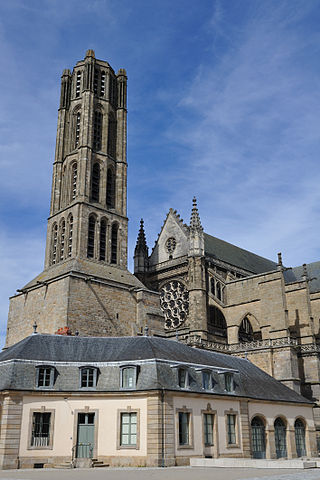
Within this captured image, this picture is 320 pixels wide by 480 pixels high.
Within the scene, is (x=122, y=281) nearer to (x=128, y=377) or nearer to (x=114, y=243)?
(x=114, y=243)

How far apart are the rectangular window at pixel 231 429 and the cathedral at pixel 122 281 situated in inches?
356

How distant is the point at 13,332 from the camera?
33219mm

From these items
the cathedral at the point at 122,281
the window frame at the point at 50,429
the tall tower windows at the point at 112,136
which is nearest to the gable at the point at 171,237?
the cathedral at the point at 122,281

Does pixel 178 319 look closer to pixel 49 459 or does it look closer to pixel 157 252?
pixel 157 252

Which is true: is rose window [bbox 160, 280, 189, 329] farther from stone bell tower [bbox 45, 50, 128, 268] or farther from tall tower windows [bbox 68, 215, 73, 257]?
tall tower windows [bbox 68, 215, 73, 257]

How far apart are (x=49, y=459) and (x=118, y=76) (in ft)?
107

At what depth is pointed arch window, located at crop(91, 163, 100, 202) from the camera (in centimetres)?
3712

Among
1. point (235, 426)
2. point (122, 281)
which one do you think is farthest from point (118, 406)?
point (122, 281)

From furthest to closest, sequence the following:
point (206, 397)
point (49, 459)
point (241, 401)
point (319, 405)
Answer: point (319, 405), point (241, 401), point (206, 397), point (49, 459)

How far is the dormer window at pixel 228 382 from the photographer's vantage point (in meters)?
22.3

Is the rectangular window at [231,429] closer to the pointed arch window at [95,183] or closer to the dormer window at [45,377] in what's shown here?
the dormer window at [45,377]

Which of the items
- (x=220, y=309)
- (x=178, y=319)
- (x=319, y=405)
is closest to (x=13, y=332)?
(x=178, y=319)

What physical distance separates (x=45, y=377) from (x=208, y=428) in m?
6.90

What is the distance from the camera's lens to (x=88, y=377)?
1995 cm
